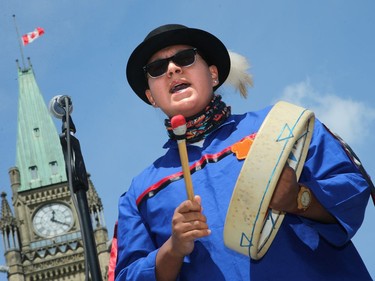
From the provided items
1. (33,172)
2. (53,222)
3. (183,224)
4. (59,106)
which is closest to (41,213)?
(53,222)

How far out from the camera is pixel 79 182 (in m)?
4.36

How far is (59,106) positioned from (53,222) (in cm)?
6043

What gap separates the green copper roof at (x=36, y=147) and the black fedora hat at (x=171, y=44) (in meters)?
61.8

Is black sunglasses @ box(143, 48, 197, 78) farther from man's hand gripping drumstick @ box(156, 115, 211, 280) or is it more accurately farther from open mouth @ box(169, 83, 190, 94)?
man's hand gripping drumstick @ box(156, 115, 211, 280)

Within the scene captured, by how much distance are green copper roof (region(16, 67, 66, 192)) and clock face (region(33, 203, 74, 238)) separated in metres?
2.81

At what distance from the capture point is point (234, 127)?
12.4ft

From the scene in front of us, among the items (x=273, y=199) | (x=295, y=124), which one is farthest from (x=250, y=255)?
(x=295, y=124)

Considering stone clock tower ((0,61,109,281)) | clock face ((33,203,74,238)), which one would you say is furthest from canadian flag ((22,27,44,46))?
clock face ((33,203,74,238))

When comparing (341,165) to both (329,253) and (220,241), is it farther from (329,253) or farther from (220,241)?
(220,241)

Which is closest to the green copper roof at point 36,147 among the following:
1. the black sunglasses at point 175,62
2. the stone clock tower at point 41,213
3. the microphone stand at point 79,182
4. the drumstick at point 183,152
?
the stone clock tower at point 41,213

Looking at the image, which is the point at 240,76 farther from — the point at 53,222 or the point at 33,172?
the point at 33,172

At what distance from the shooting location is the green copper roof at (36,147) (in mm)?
Answer: 66000

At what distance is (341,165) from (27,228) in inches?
2463

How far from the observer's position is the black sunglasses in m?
3.86
